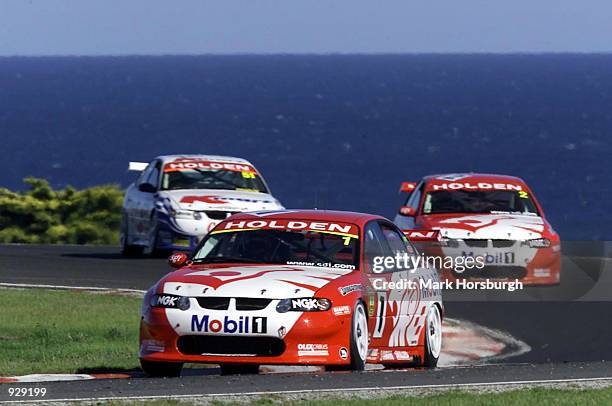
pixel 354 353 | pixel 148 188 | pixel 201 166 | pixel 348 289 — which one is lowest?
pixel 354 353

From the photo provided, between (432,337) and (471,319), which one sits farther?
(471,319)

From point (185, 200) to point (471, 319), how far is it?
584 cm

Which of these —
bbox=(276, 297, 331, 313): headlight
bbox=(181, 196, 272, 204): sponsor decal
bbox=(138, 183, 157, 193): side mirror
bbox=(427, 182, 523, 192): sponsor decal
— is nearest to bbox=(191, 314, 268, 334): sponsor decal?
bbox=(276, 297, 331, 313): headlight

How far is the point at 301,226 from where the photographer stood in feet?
37.6

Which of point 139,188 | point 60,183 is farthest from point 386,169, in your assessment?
point 139,188

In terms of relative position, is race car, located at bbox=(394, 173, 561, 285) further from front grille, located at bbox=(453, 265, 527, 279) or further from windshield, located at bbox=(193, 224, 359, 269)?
windshield, located at bbox=(193, 224, 359, 269)

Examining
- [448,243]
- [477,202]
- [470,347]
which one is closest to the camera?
[470,347]

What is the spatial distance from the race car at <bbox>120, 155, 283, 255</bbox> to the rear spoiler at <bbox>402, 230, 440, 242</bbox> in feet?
12.1


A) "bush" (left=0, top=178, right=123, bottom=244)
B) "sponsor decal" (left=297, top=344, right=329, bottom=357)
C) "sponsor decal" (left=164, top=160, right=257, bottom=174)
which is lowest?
"bush" (left=0, top=178, right=123, bottom=244)

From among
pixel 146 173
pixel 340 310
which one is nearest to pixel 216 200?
pixel 146 173

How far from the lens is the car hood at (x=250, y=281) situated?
33.7 feet

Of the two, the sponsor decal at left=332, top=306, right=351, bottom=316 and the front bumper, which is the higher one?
the sponsor decal at left=332, top=306, right=351, bottom=316

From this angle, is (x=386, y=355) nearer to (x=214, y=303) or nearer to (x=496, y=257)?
(x=214, y=303)

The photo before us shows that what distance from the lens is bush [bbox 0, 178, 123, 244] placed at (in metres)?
30.5
